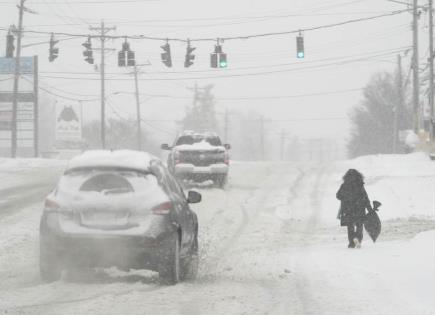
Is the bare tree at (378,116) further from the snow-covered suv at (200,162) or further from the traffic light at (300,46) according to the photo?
the snow-covered suv at (200,162)

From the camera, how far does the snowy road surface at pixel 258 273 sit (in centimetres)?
802

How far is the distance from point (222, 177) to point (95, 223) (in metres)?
16.1

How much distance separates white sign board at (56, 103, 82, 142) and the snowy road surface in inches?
2159

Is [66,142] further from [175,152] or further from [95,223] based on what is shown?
[95,223]

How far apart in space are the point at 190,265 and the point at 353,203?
168 inches

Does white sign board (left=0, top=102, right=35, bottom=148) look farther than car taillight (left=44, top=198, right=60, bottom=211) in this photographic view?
Yes

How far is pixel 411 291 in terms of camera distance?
8758mm

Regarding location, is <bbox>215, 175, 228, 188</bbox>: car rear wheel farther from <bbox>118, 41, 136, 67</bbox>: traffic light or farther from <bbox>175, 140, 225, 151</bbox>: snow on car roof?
<bbox>118, 41, 136, 67</bbox>: traffic light

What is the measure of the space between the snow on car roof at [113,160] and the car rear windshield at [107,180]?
0.07 metres

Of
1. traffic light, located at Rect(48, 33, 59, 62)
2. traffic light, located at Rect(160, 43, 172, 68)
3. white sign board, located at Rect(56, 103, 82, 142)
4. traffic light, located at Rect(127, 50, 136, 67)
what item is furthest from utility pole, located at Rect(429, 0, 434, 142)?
white sign board, located at Rect(56, 103, 82, 142)

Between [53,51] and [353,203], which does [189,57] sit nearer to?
[53,51]

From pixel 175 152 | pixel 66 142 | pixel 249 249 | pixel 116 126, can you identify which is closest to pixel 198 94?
pixel 116 126

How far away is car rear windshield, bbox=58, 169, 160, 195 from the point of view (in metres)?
9.30

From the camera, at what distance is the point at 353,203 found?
540 inches
